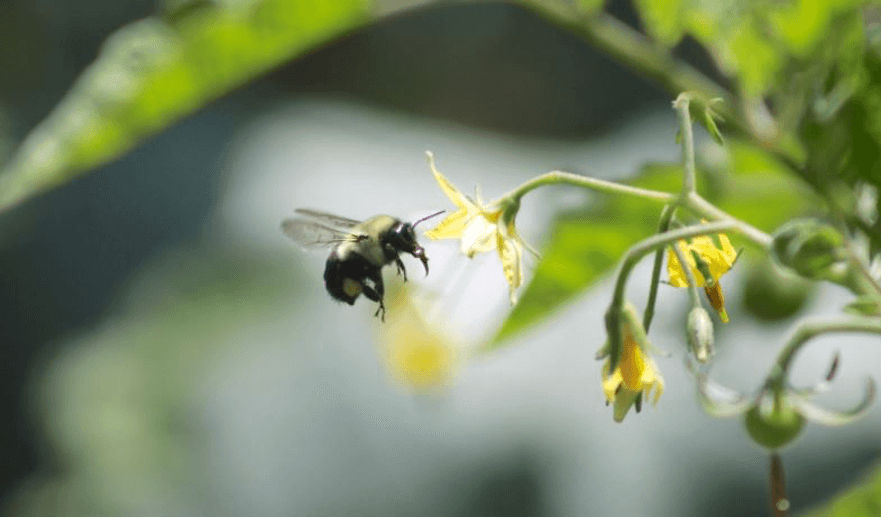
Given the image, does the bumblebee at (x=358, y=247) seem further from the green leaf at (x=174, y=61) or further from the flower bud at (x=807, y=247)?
the flower bud at (x=807, y=247)

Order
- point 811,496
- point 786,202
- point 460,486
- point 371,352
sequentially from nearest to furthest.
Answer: point 786,202 < point 811,496 < point 460,486 < point 371,352

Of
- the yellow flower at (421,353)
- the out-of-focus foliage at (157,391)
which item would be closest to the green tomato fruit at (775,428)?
the yellow flower at (421,353)

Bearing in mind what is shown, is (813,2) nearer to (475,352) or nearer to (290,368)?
(475,352)

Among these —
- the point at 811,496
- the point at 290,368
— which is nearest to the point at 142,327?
the point at 290,368

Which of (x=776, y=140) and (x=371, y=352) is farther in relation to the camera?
(x=371, y=352)

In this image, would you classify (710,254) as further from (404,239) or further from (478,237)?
(404,239)

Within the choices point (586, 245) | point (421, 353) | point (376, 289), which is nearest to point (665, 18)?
point (586, 245)

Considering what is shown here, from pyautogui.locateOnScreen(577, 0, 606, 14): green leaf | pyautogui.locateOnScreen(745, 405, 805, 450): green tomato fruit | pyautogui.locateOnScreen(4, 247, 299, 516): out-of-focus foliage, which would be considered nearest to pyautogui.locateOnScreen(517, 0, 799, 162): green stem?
pyautogui.locateOnScreen(577, 0, 606, 14): green leaf
